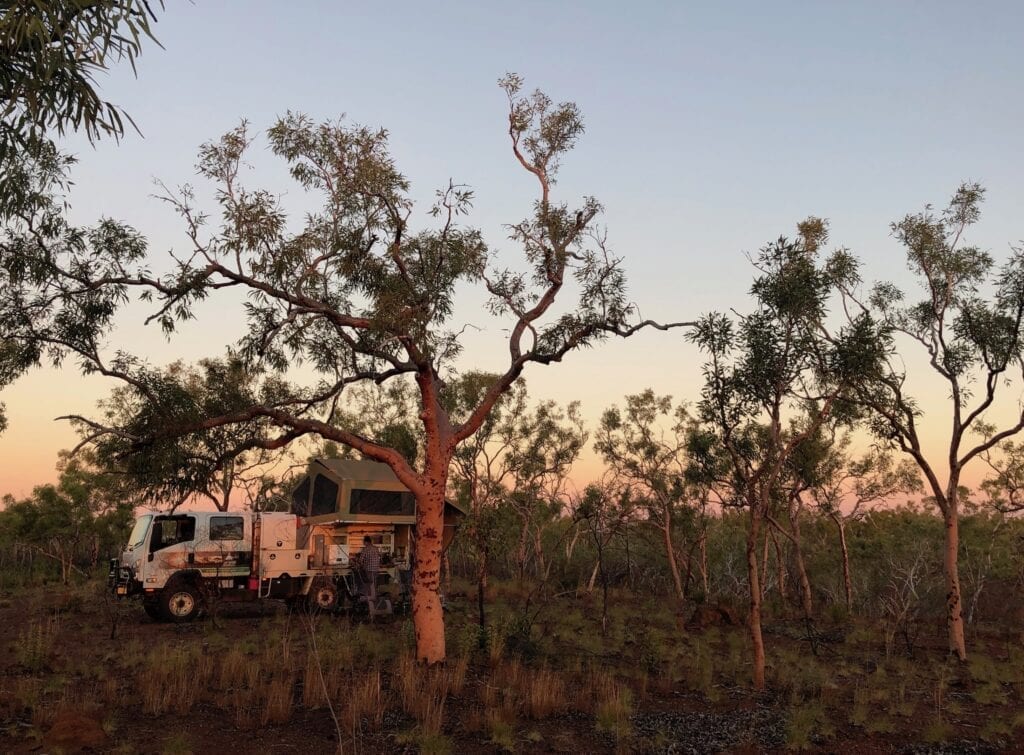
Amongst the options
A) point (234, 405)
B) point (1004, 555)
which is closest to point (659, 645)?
point (234, 405)

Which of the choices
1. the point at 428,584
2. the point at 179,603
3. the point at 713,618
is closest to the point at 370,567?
the point at 179,603

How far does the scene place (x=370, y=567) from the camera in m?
19.8

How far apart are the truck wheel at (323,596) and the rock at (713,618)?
9975 mm

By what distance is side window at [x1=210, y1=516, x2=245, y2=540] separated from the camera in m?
19.6

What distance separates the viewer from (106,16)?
7648 millimetres

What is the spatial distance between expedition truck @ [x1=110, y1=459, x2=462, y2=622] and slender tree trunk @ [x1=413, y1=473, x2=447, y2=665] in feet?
24.3

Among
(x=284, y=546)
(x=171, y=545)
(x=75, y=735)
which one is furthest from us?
(x=284, y=546)

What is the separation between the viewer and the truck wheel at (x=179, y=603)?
18750mm

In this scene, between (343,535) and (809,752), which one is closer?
(809,752)

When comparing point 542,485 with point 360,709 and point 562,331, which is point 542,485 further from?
point 360,709

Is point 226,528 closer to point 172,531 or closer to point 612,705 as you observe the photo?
point 172,531

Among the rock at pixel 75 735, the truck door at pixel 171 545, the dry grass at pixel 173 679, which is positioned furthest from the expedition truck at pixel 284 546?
the rock at pixel 75 735

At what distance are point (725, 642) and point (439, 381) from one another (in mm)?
10258

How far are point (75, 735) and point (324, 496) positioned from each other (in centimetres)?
1244
